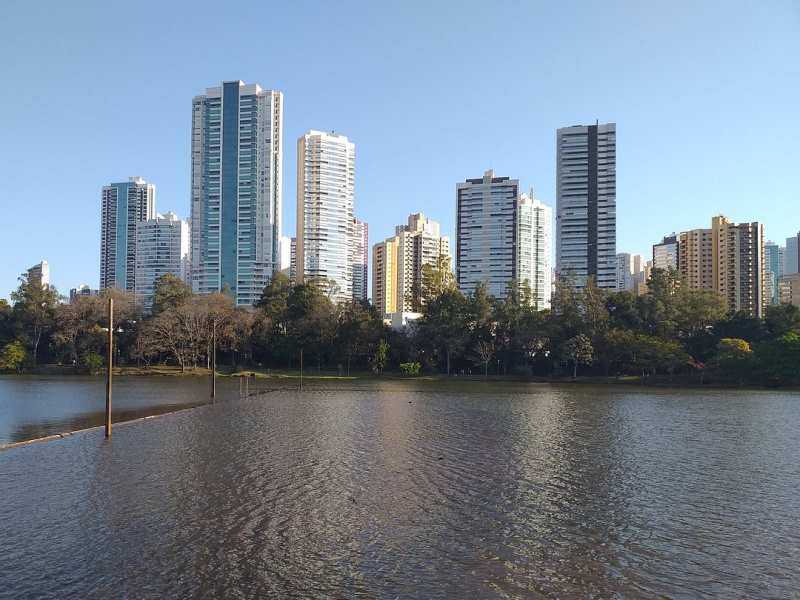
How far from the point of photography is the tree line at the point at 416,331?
76.6 metres

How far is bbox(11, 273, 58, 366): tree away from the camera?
87688mm

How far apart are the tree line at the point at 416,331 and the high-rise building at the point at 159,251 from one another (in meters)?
77.6

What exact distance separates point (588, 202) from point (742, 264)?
2944 centimetres

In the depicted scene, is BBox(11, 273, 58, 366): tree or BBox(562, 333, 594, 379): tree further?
BBox(11, 273, 58, 366): tree

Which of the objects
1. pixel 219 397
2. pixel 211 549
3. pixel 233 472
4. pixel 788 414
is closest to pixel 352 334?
pixel 219 397

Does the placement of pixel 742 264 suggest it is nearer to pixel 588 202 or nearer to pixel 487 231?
pixel 588 202

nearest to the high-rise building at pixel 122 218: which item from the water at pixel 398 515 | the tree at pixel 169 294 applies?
the tree at pixel 169 294

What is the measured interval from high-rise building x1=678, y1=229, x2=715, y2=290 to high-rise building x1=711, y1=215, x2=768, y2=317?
2326mm

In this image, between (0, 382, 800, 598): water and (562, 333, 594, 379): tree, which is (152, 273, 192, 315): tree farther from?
(0, 382, 800, 598): water

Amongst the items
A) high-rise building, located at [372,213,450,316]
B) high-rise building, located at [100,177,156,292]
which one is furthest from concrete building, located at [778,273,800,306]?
high-rise building, located at [100,177,156,292]

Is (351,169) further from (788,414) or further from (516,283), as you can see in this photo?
(788,414)

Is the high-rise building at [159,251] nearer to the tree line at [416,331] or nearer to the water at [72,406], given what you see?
the tree line at [416,331]

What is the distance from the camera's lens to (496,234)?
14200 cm

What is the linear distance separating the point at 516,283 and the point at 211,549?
78.8 metres
